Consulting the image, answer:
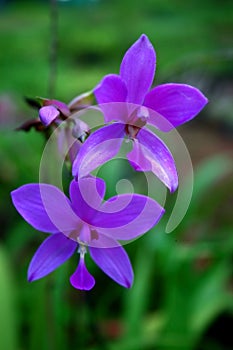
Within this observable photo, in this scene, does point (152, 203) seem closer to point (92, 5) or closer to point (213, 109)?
point (213, 109)

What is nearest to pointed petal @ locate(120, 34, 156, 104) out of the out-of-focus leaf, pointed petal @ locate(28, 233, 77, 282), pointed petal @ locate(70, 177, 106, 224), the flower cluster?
the flower cluster

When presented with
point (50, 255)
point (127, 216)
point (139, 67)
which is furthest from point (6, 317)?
point (139, 67)

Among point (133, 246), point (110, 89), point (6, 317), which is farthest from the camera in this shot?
point (133, 246)

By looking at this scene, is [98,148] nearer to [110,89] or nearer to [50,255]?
[110,89]

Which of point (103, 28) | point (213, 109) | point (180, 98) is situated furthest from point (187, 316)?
point (103, 28)

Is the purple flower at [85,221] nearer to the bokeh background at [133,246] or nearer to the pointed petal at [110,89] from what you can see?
the pointed petal at [110,89]

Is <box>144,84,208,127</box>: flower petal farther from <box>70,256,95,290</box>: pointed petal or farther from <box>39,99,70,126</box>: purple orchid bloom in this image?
<box>70,256,95,290</box>: pointed petal

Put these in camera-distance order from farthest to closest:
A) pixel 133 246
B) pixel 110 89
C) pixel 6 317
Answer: pixel 133 246, pixel 6 317, pixel 110 89
